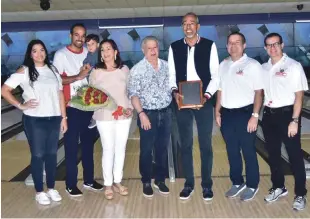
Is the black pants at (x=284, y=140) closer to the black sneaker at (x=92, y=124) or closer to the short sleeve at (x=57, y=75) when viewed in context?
the black sneaker at (x=92, y=124)

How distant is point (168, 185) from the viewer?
3.78m

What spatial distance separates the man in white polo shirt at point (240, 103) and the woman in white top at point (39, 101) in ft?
4.19

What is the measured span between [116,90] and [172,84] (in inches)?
17.5

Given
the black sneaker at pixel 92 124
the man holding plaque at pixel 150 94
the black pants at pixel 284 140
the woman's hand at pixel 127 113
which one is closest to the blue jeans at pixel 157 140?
the man holding plaque at pixel 150 94

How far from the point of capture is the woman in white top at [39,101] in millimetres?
3109

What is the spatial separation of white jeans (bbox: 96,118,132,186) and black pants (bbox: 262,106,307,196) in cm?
110

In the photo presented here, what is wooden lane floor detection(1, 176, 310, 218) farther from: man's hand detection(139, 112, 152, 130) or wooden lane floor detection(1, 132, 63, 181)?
wooden lane floor detection(1, 132, 63, 181)

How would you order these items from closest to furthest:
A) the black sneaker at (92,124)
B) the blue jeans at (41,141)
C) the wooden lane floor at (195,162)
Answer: the blue jeans at (41,141)
the black sneaker at (92,124)
the wooden lane floor at (195,162)

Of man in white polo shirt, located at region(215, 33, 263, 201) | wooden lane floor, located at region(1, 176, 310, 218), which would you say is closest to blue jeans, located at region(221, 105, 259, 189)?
man in white polo shirt, located at region(215, 33, 263, 201)

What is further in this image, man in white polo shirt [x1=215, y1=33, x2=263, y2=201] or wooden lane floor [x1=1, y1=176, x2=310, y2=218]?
man in white polo shirt [x1=215, y1=33, x2=263, y2=201]

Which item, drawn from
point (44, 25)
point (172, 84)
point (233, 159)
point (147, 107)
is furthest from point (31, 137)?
point (44, 25)

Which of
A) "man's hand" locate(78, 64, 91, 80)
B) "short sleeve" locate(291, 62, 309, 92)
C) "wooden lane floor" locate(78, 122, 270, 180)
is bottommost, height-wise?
"wooden lane floor" locate(78, 122, 270, 180)

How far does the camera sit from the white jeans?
3332 mm

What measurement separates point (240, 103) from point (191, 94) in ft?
1.26
